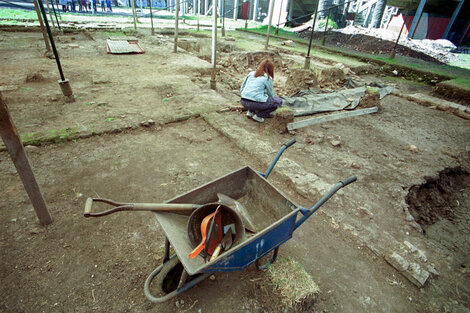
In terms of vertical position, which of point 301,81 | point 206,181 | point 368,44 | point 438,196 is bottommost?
point 438,196

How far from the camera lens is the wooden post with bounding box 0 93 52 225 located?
206 cm

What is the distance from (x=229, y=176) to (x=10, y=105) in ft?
18.1

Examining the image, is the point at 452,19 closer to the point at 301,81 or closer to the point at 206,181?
the point at 301,81

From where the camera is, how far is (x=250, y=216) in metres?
2.56

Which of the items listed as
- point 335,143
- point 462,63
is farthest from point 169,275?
point 462,63

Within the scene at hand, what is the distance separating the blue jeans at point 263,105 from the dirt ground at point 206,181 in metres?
0.31

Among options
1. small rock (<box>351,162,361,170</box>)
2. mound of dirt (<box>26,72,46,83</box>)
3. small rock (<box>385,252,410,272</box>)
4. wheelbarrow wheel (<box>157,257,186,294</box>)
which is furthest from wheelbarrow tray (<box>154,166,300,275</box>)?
mound of dirt (<box>26,72,46,83</box>)

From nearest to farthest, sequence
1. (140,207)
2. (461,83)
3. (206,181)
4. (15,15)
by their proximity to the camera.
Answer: (140,207), (206,181), (461,83), (15,15)

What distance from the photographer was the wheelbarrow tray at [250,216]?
5.78ft

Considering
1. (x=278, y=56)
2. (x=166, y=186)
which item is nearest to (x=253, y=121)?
(x=166, y=186)

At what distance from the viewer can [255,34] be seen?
17766 millimetres

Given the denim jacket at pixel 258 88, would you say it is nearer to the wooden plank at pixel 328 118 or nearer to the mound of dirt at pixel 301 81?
the wooden plank at pixel 328 118

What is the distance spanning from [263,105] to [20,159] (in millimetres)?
4081

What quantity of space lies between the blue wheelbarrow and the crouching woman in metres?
2.89
